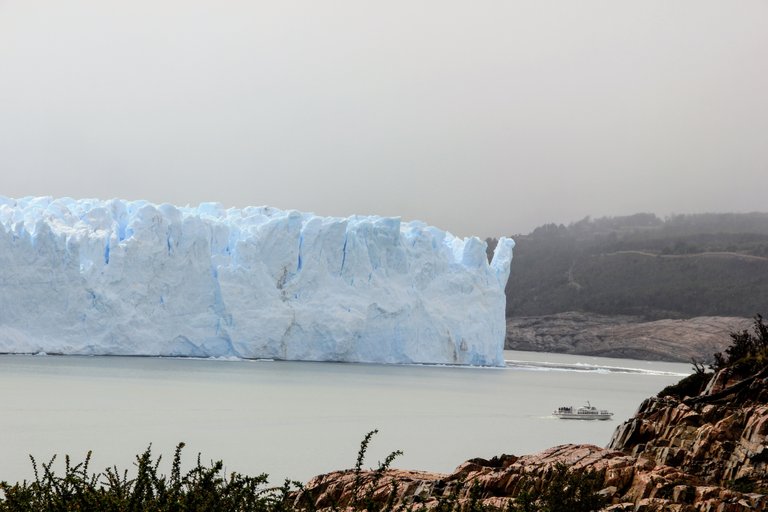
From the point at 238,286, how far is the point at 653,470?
3022 cm

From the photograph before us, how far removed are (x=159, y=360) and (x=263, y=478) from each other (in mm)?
37669

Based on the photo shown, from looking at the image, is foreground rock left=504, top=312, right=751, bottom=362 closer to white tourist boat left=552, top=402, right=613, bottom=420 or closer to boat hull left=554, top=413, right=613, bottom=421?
white tourist boat left=552, top=402, right=613, bottom=420

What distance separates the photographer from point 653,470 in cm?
710

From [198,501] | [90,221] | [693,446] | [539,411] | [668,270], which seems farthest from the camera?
[668,270]

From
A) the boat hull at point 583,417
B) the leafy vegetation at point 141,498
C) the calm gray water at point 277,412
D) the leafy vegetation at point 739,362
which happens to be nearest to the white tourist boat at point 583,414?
the boat hull at point 583,417

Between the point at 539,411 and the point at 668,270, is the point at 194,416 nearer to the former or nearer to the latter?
the point at 539,411

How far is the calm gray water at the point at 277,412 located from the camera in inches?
757

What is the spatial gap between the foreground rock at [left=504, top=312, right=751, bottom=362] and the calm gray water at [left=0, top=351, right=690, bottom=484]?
28.1 metres

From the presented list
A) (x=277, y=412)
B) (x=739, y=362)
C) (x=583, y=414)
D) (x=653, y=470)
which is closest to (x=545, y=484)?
(x=653, y=470)

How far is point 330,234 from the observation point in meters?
38.0

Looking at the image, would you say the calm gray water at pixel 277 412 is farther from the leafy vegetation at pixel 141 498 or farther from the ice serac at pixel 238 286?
the leafy vegetation at pixel 141 498

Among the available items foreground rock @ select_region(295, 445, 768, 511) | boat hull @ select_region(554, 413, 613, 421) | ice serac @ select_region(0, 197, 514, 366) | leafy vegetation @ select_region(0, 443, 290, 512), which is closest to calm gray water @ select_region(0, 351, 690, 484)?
boat hull @ select_region(554, 413, 613, 421)

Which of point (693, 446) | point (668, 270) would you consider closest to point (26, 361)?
point (693, 446)

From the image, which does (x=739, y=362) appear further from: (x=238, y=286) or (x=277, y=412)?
(x=238, y=286)
